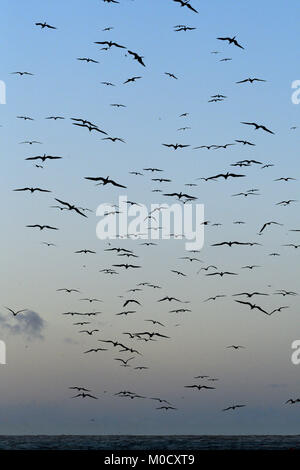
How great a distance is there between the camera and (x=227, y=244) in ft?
338

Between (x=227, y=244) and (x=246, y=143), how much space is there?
1238 cm

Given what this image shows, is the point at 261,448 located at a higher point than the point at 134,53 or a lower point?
lower

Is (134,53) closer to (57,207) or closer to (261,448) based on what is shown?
(57,207)

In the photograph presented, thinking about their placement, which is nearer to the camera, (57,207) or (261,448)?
(57,207)

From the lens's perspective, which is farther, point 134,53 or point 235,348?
point 235,348
